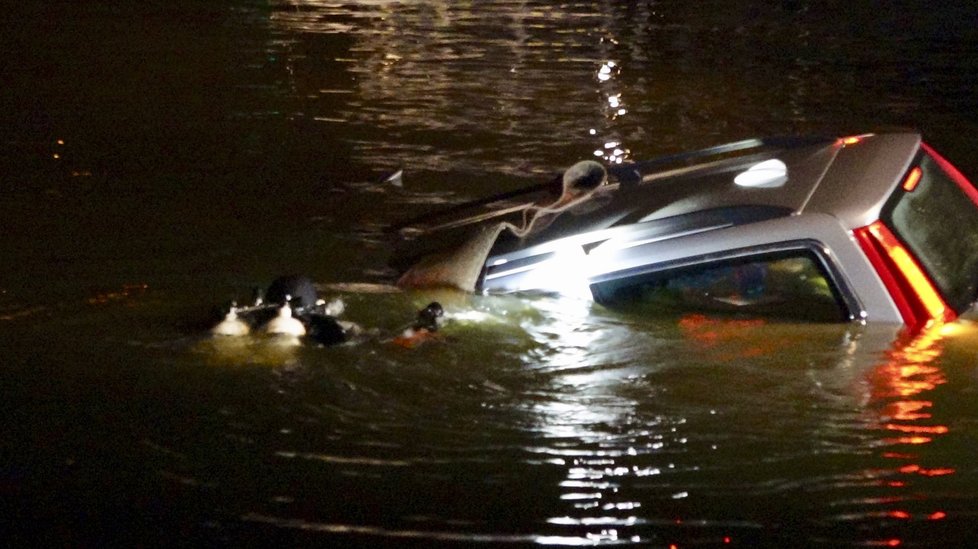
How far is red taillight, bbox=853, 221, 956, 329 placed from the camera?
5.88m

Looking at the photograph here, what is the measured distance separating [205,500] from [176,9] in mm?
19623

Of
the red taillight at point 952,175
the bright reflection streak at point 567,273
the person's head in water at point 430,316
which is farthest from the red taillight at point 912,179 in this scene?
the person's head in water at point 430,316

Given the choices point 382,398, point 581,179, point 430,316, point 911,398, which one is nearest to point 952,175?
point 911,398

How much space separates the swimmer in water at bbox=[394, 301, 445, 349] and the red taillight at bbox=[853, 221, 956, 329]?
6.29 ft

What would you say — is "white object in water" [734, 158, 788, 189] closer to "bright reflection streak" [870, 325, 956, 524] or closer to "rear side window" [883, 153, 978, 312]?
"rear side window" [883, 153, 978, 312]

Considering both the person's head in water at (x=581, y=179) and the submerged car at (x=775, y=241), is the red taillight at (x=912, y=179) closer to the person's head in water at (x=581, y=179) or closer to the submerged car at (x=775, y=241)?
the submerged car at (x=775, y=241)

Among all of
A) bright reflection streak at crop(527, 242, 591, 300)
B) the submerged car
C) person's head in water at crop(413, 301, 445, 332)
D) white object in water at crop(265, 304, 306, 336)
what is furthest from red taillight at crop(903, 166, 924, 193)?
white object in water at crop(265, 304, 306, 336)

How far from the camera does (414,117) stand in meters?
14.3

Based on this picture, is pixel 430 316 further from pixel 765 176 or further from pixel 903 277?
pixel 903 277

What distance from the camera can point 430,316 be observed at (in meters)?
6.69

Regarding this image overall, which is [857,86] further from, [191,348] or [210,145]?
[191,348]

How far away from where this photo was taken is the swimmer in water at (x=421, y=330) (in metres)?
6.71

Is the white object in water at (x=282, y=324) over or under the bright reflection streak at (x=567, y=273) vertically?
over

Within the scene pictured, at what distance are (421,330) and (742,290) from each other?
1.50m
